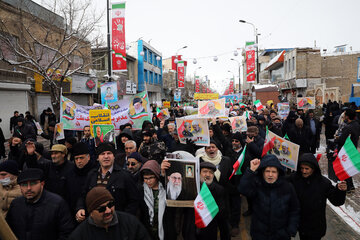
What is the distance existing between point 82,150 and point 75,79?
60.5 ft

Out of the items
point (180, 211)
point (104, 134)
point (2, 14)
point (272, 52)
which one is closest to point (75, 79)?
point (2, 14)

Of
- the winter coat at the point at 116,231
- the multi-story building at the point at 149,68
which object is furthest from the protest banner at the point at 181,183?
the multi-story building at the point at 149,68

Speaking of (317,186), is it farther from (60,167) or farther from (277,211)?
(60,167)

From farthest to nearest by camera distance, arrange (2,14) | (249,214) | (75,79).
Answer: (75,79), (2,14), (249,214)

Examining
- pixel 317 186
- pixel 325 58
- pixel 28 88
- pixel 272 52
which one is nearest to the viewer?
pixel 317 186

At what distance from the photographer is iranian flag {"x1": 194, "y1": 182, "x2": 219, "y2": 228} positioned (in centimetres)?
286

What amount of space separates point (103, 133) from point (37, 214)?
142 inches

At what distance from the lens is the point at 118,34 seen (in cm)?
1616

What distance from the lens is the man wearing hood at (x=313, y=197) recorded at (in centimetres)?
320

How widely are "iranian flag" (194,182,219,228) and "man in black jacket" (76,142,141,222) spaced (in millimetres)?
830

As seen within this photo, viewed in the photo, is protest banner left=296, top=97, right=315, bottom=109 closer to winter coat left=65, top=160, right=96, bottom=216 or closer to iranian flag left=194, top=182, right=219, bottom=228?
iranian flag left=194, top=182, right=219, bottom=228

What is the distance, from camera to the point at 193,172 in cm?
317

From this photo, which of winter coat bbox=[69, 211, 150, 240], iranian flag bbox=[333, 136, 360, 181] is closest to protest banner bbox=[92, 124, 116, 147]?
winter coat bbox=[69, 211, 150, 240]

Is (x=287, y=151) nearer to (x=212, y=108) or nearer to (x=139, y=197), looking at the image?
(x=139, y=197)
